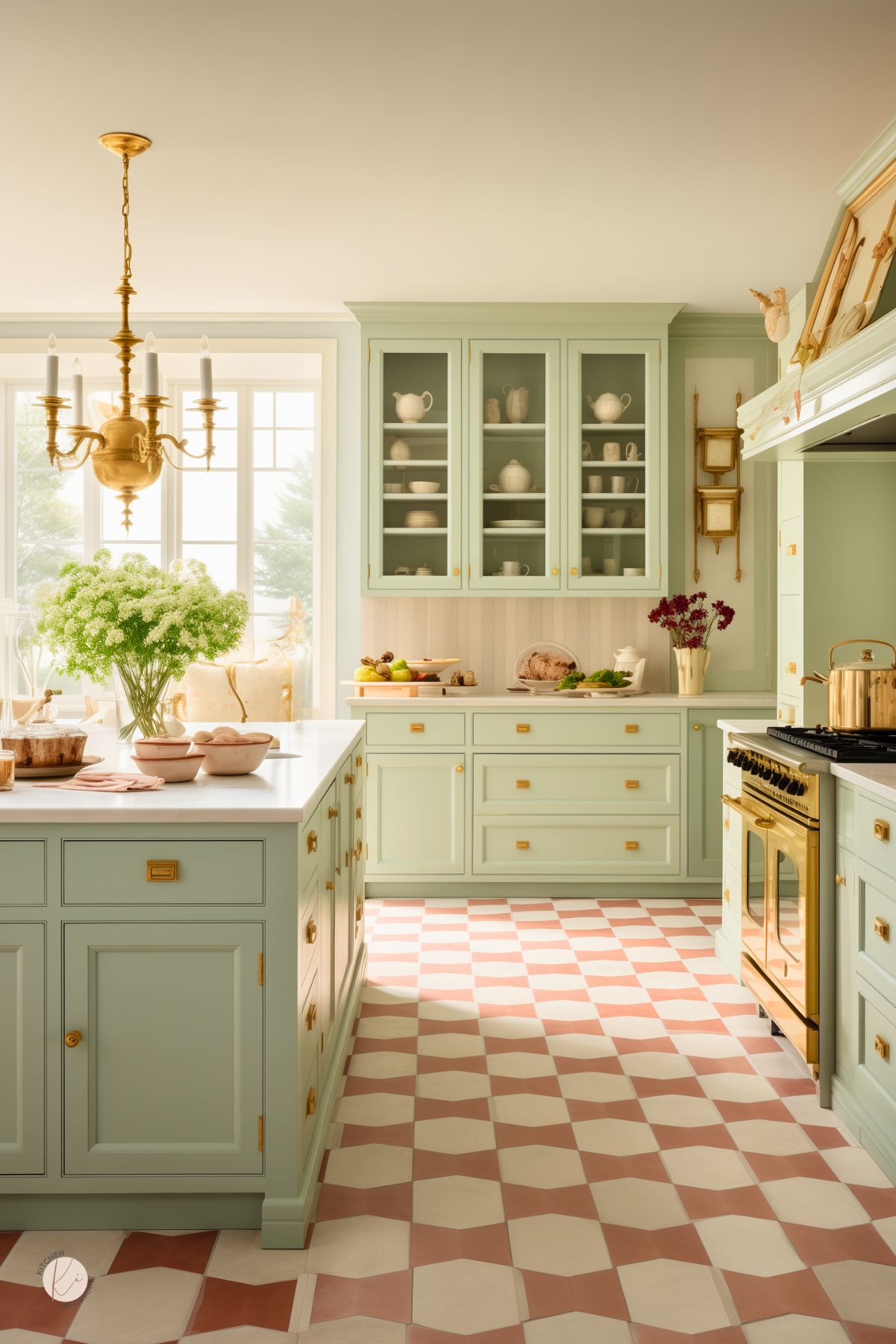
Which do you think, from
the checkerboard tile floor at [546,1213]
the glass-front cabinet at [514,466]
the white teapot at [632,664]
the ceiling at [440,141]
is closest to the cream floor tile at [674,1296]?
the checkerboard tile floor at [546,1213]

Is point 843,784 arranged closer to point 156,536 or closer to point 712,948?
point 712,948

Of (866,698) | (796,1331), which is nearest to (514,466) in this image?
(866,698)

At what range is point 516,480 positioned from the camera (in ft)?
16.4

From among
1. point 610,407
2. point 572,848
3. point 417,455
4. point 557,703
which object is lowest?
point 572,848

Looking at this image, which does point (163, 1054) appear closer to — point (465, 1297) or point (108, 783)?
point (108, 783)

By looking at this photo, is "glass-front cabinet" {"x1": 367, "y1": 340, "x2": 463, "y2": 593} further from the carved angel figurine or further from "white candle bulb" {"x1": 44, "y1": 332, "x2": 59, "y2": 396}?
"white candle bulb" {"x1": 44, "y1": 332, "x2": 59, "y2": 396}

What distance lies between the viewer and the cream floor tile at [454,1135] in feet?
8.22

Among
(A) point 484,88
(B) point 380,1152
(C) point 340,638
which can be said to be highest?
(A) point 484,88

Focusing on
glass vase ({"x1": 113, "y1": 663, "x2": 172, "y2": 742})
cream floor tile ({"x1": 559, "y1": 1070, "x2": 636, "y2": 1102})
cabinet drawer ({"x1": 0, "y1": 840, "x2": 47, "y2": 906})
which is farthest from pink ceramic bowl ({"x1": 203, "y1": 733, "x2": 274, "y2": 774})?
cream floor tile ({"x1": 559, "y1": 1070, "x2": 636, "y2": 1102})

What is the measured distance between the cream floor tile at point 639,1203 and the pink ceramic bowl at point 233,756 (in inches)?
48.4

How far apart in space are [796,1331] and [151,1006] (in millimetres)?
1298

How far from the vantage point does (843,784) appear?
8.68 feet

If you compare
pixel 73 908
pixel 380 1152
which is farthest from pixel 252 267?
pixel 380 1152

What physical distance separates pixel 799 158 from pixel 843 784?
2037 millimetres
